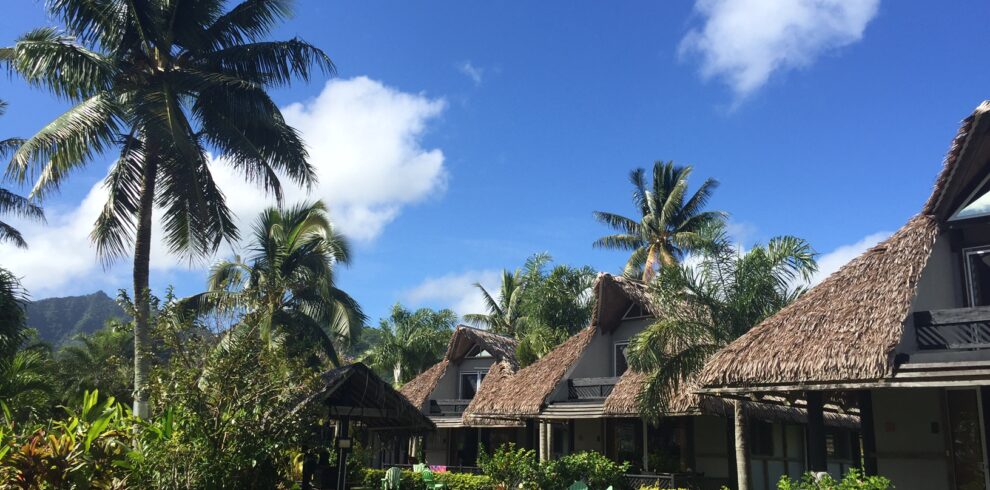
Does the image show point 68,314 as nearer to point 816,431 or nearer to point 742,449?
point 742,449

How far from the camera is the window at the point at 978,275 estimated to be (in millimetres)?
11445

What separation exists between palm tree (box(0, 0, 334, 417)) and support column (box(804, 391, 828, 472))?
1074cm

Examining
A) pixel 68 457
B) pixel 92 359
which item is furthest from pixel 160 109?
pixel 92 359

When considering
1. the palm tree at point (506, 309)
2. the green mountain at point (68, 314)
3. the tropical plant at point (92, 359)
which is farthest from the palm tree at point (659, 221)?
the green mountain at point (68, 314)

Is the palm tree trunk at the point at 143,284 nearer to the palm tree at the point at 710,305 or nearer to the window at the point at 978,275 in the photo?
the palm tree at the point at 710,305

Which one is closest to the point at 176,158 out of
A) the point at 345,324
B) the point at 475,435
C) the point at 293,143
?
the point at 293,143

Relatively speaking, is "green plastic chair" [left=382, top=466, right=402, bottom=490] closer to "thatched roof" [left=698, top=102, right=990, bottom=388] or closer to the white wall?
"thatched roof" [left=698, top=102, right=990, bottom=388]

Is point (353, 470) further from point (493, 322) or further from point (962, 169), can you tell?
point (493, 322)

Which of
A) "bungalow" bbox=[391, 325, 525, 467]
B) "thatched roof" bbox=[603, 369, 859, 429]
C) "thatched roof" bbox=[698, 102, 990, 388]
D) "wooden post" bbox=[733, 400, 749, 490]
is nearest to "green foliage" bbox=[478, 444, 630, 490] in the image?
"thatched roof" bbox=[603, 369, 859, 429]

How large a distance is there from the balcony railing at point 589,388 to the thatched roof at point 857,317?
8.36 metres

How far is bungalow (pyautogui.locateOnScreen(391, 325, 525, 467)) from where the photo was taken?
26.5m

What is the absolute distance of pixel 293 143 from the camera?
16953 mm

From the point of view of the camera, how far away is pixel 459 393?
2814 cm

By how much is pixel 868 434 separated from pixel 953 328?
2235 mm
